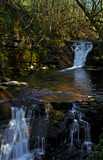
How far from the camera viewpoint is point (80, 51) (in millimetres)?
17797

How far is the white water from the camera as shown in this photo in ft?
56.7

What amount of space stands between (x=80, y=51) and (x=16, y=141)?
45.4 feet

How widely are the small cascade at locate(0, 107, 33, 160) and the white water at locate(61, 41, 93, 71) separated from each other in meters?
11.8

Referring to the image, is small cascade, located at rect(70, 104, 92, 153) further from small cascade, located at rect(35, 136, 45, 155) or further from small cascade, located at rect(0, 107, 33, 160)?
small cascade, located at rect(0, 107, 33, 160)

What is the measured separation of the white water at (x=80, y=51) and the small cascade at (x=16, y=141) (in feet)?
38.8

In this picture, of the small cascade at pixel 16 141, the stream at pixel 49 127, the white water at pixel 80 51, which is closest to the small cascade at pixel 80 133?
the stream at pixel 49 127

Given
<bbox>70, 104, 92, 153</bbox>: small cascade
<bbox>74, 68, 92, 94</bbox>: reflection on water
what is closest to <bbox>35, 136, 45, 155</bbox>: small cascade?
<bbox>70, 104, 92, 153</bbox>: small cascade

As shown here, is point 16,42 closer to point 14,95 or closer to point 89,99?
point 14,95

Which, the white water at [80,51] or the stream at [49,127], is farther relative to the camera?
the white water at [80,51]

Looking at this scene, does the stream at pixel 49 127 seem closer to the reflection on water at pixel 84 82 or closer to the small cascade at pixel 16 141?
the small cascade at pixel 16 141

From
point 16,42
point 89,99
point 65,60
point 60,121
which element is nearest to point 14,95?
point 60,121

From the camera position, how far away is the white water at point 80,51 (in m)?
17.3

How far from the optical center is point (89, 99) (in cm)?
715

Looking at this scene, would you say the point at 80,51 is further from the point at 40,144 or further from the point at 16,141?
the point at 16,141
